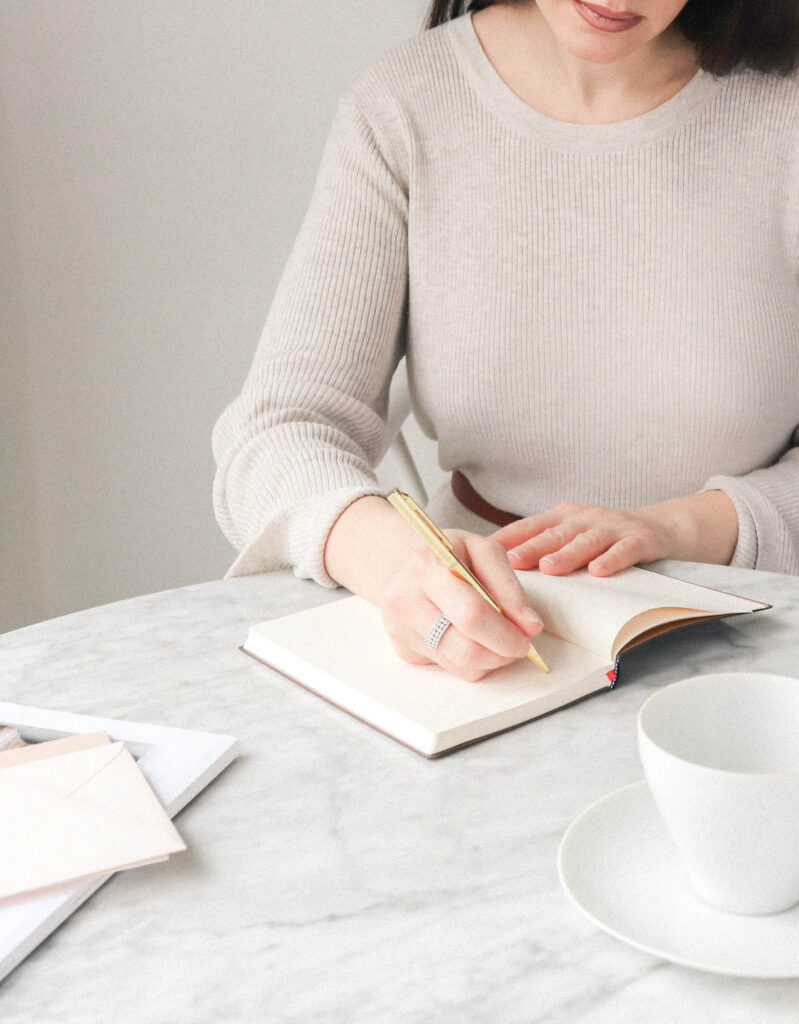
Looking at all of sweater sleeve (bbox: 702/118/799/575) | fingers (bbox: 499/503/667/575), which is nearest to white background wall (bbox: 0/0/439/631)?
sweater sleeve (bbox: 702/118/799/575)

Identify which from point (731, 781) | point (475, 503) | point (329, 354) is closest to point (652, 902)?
point (731, 781)

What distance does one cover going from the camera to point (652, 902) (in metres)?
0.50

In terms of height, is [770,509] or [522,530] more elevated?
[522,530]

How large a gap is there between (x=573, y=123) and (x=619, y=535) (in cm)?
57

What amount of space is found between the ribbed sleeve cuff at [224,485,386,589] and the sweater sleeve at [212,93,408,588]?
3cm

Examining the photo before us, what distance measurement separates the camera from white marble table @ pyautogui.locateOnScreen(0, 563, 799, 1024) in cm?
47

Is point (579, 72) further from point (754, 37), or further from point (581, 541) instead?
point (581, 541)

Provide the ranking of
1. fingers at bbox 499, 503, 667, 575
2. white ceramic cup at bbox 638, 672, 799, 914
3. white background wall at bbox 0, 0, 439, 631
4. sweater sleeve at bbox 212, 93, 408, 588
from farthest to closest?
white background wall at bbox 0, 0, 439, 631, sweater sleeve at bbox 212, 93, 408, 588, fingers at bbox 499, 503, 667, 575, white ceramic cup at bbox 638, 672, 799, 914

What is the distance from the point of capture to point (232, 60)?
200 centimetres

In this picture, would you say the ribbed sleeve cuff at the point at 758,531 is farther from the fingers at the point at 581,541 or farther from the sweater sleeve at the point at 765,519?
the fingers at the point at 581,541

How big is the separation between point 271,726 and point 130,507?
1.62m

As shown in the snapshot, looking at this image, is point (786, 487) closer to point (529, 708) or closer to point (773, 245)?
point (773, 245)

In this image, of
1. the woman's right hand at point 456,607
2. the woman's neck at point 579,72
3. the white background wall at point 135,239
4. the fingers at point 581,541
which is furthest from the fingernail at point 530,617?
the white background wall at point 135,239

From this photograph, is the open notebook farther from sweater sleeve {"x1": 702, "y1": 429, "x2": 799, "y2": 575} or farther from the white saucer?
sweater sleeve {"x1": 702, "y1": 429, "x2": 799, "y2": 575}
